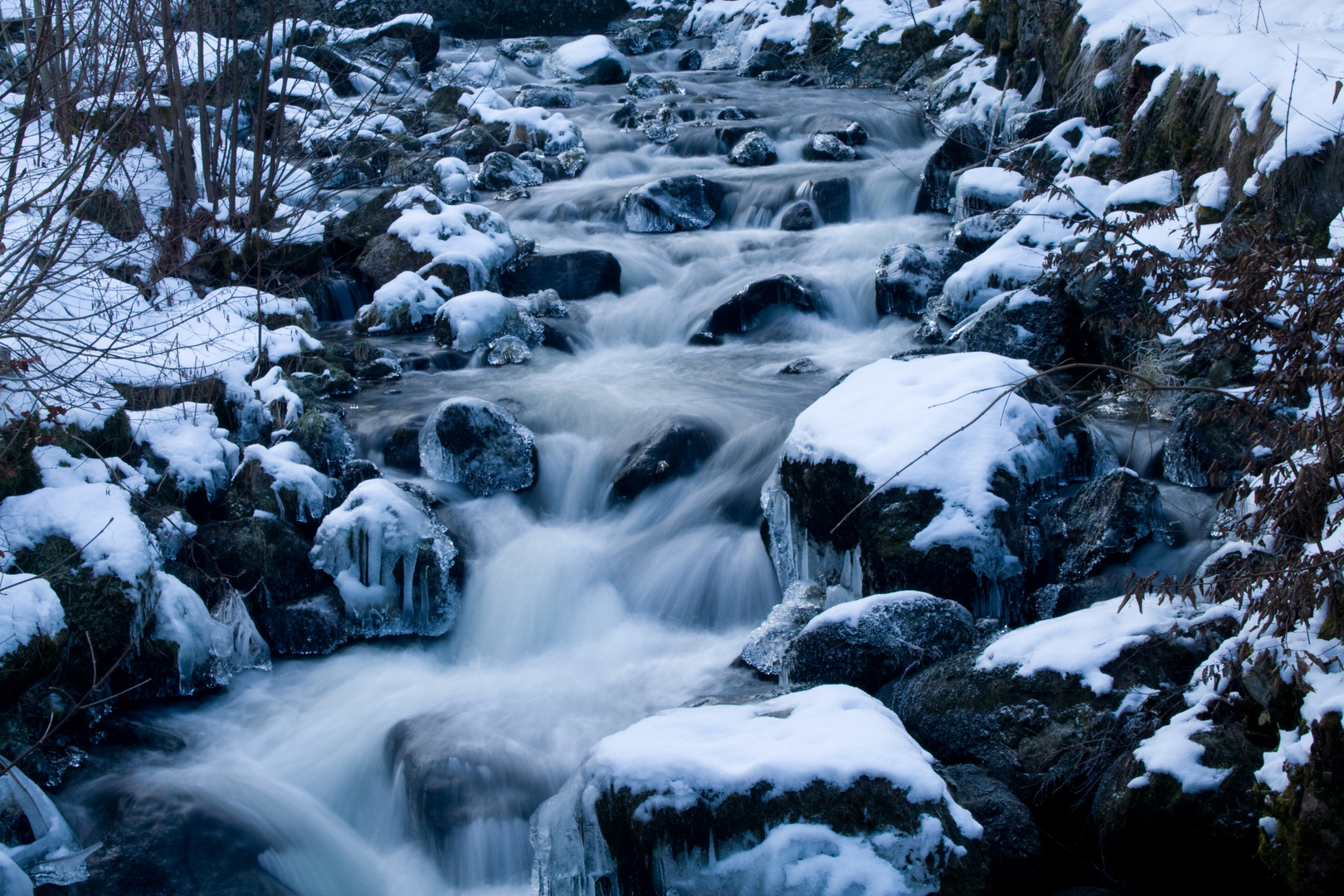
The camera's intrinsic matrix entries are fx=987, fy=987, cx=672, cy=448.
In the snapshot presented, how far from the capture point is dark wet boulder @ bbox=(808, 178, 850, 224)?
11406 millimetres

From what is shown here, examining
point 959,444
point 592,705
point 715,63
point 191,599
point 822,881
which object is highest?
point 715,63

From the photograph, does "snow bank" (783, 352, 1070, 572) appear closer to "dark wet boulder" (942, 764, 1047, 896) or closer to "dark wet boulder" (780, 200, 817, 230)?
"dark wet boulder" (942, 764, 1047, 896)

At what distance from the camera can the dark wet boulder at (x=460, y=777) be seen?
418 centimetres

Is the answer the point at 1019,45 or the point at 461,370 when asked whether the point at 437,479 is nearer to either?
the point at 461,370

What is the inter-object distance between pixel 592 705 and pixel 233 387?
351cm

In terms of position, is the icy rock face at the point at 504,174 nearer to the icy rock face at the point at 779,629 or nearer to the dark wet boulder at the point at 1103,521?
the icy rock face at the point at 779,629

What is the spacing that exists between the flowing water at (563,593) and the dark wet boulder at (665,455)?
9cm

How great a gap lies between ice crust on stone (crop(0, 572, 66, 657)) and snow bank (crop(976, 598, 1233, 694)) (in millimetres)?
3870

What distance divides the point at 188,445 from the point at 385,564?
1.45m

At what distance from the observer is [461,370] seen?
894 centimetres

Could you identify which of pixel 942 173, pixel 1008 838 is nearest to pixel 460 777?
pixel 1008 838

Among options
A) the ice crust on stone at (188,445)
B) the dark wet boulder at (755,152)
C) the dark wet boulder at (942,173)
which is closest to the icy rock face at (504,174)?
the dark wet boulder at (755,152)

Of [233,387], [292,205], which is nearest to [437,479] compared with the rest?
[233,387]

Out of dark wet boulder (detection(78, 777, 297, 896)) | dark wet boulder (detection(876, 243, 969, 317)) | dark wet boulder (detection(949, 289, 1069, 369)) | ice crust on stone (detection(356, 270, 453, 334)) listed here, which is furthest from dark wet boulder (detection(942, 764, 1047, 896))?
ice crust on stone (detection(356, 270, 453, 334))
